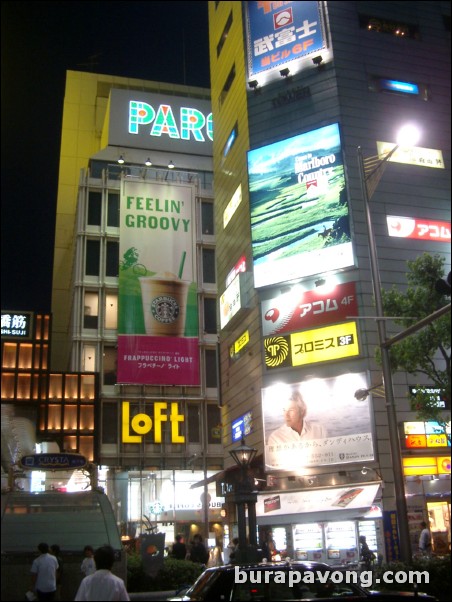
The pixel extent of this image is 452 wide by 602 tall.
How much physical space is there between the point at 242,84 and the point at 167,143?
23.6 m

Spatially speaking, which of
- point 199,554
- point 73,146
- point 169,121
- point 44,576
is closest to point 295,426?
point 199,554

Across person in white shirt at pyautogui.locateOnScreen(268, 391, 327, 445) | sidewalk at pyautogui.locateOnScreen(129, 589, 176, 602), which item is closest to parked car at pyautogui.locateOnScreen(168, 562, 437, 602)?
sidewalk at pyautogui.locateOnScreen(129, 589, 176, 602)

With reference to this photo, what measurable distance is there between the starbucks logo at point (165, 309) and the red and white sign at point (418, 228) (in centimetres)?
2131

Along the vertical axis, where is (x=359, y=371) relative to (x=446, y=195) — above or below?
below

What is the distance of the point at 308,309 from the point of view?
29.9m

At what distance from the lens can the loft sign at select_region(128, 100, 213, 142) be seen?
59.4 metres

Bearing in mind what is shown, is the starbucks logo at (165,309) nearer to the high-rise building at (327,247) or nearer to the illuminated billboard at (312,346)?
the high-rise building at (327,247)

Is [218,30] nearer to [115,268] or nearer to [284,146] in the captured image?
[284,146]

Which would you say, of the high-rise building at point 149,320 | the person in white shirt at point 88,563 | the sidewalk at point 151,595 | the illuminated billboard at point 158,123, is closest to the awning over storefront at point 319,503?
the sidewalk at point 151,595

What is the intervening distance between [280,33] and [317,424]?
71.3 ft

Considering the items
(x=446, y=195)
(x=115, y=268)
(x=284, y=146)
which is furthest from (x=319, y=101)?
(x=115, y=268)

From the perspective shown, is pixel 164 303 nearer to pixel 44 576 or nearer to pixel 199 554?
pixel 199 554

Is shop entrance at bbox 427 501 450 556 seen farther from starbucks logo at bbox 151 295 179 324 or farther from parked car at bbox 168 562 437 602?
starbucks logo at bbox 151 295 179 324

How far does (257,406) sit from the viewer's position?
3142 centimetres
